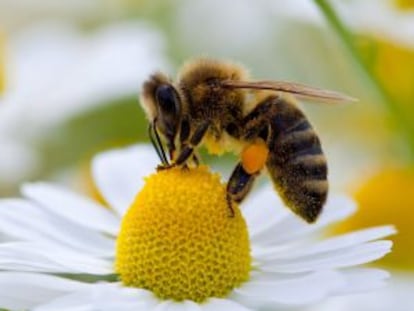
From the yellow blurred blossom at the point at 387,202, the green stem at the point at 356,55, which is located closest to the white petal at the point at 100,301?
the green stem at the point at 356,55

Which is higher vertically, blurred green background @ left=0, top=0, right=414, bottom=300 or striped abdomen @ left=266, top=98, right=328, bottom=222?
blurred green background @ left=0, top=0, right=414, bottom=300

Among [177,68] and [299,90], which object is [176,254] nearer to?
[299,90]

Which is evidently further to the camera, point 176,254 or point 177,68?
point 177,68

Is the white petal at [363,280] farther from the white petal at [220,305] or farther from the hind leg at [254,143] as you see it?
the hind leg at [254,143]

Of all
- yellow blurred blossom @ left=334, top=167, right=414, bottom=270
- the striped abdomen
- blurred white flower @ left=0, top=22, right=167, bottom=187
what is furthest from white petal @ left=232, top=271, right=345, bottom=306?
blurred white flower @ left=0, top=22, right=167, bottom=187

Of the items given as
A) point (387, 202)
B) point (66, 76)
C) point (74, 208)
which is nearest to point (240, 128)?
point (74, 208)

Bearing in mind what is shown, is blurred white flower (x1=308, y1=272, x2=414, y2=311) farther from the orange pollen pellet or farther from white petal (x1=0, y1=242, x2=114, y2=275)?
white petal (x1=0, y1=242, x2=114, y2=275)

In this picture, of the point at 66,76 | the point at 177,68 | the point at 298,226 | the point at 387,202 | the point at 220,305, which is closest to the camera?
the point at 220,305
